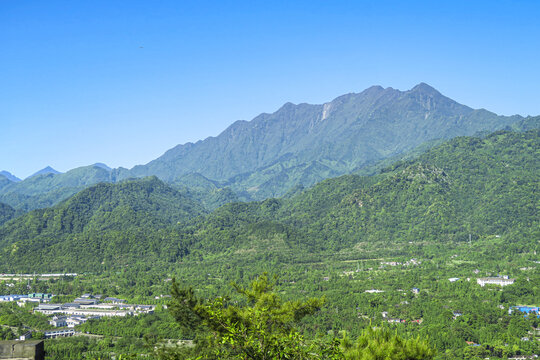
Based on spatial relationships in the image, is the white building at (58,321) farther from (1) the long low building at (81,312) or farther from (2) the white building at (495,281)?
(2) the white building at (495,281)

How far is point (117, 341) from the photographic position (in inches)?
1975

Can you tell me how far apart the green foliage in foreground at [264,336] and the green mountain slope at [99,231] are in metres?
89.3

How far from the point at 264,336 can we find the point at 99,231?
13190cm

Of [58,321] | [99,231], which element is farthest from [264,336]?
[99,231]

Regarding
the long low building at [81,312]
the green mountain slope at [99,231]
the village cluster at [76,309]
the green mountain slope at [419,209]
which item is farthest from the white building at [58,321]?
the green mountain slope at [419,209]

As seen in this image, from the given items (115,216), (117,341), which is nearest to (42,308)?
(117,341)

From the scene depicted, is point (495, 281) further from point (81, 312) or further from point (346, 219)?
point (346, 219)

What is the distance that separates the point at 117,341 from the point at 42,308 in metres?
24.0

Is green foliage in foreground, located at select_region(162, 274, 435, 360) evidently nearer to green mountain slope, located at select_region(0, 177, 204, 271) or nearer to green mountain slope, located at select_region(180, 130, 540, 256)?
green mountain slope, located at select_region(180, 130, 540, 256)

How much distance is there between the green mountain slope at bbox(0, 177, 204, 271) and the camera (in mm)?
109562

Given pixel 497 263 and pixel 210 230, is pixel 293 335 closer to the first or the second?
pixel 497 263

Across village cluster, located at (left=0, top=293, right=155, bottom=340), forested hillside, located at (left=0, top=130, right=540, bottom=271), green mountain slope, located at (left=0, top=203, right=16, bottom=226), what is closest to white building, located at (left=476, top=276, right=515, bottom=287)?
forested hillside, located at (left=0, top=130, right=540, bottom=271)

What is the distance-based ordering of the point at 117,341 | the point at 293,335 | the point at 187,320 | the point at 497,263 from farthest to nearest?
the point at 497,263, the point at 117,341, the point at 187,320, the point at 293,335

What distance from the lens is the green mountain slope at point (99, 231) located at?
10956cm
